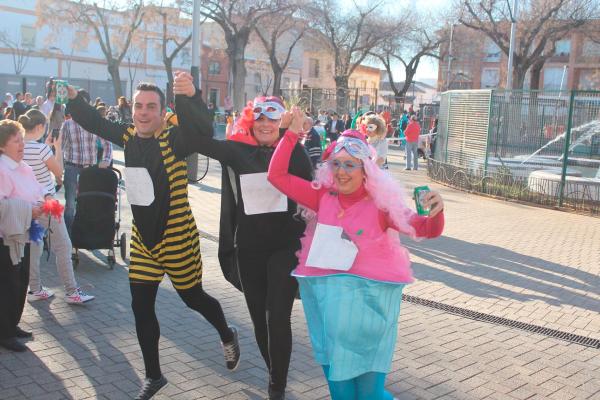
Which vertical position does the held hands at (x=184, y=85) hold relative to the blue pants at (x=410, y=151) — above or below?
above

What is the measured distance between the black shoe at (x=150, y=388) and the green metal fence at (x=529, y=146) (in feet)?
Answer: 36.2

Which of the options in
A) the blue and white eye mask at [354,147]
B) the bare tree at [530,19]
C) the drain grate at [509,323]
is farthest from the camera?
the bare tree at [530,19]

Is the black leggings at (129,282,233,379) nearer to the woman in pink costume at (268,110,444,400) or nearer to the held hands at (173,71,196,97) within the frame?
the woman in pink costume at (268,110,444,400)

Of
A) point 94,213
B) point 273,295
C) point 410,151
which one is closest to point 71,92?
point 273,295

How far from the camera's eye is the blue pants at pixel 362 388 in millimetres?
3051

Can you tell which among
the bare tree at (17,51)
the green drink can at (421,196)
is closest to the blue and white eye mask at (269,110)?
the green drink can at (421,196)

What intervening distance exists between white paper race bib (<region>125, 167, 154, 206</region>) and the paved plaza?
46.9 inches

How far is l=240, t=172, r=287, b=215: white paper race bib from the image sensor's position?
3674 mm

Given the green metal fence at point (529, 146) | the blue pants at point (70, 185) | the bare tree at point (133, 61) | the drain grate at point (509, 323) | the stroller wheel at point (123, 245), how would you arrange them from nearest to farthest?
the drain grate at point (509, 323) → the stroller wheel at point (123, 245) → the blue pants at point (70, 185) → the green metal fence at point (529, 146) → the bare tree at point (133, 61)

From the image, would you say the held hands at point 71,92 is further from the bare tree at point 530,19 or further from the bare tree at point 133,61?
the bare tree at point 133,61

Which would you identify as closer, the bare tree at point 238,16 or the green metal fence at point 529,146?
the green metal fence at point 529,146

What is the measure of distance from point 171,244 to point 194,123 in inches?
29.2

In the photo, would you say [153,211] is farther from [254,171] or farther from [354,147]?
[354,147]

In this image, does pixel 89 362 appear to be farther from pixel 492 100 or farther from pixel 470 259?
pixel 492 100
